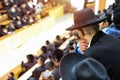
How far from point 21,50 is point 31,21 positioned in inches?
75.6

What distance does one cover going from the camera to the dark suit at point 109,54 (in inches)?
62.9

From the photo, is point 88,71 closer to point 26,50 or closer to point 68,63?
point 68,63

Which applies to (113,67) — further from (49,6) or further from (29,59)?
(49,6)

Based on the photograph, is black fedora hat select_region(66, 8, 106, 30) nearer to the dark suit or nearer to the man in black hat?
the man in black hat

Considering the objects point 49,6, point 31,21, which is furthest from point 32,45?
point 49,6

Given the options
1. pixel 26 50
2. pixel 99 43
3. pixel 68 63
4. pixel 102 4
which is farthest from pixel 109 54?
pixel 26 50

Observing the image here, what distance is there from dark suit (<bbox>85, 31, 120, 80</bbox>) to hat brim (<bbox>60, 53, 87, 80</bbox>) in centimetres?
13

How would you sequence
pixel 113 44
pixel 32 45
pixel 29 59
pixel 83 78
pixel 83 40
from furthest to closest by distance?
pixel 32 45, pixel 29 59, pixel 83 40, pixel 113 44, pixel 83 78

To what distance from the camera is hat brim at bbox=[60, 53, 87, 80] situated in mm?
1527

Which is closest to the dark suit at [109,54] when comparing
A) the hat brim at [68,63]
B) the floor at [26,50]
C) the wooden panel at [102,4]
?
the hat brim at [68,63]

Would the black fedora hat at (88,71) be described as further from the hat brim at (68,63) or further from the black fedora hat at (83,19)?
the black fedora hat at (83,19)

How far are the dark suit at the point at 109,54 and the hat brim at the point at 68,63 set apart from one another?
134 mm

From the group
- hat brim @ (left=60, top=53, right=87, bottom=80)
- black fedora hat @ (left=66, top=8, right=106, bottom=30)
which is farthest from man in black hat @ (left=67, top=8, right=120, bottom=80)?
hat brim @ (left=60, top=53, right=87, bottom=80)

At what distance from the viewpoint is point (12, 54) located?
891 cm
